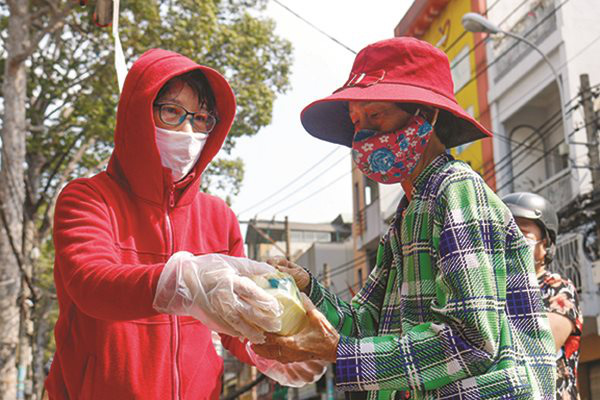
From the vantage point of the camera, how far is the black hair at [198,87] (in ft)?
9.03

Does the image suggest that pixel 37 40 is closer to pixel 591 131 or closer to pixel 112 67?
pixel 112 67

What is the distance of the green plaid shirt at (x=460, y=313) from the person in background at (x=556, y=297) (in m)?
1.56

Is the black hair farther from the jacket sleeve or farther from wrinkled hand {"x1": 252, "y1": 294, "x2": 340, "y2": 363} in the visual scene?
wrinkled hand {"x1": 252, "y1": 294, "x2": 340, "y2": 363}

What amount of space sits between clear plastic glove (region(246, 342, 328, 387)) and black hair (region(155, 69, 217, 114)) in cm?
94

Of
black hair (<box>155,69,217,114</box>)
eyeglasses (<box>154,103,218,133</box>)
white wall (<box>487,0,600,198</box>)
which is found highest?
white wall (<box>487,0,600,198</box>)

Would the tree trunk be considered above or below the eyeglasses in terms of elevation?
above

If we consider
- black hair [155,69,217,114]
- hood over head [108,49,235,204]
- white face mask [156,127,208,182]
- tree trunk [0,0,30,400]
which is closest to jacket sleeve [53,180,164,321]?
hood over head [108,49,235,204]

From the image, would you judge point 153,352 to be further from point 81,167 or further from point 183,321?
point 81,167

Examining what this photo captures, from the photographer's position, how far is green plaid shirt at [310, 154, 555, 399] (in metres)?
1.90

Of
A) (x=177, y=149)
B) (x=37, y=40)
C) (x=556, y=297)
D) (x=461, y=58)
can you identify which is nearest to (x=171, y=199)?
(x=177, y=149)

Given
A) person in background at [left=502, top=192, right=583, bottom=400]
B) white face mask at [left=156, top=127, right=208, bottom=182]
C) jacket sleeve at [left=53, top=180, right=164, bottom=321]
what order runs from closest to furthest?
1. jacket sleeve at [left=53, top=180, right=164, bottom=321]
2. white face mask at [left=156, top=127, right=208, bottom=182]
3. person in background at [left=502, top=192, right=583, bottom=400]

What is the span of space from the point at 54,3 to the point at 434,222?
1277 cm

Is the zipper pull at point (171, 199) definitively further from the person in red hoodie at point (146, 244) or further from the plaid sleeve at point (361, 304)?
the plaid sleeve at point (361, 304)

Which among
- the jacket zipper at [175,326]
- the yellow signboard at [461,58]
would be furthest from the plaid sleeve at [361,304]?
the yellow signboard at [461,58]
